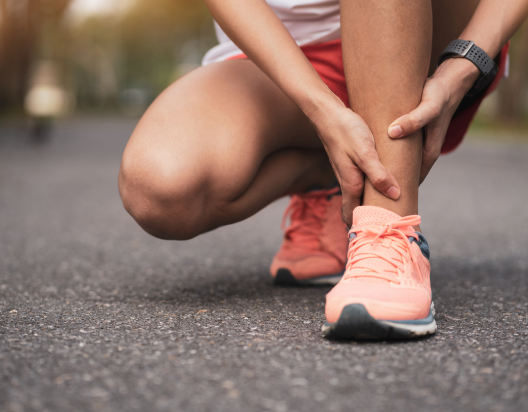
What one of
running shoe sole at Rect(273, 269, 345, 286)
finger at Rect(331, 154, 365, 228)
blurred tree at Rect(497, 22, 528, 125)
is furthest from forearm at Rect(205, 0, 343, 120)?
blurred tree at Rect(497, 22, 528, 125)

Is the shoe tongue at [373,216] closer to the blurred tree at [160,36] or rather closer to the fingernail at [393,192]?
the fingernail at [393,192]

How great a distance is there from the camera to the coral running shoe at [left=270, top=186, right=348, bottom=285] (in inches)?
66.2

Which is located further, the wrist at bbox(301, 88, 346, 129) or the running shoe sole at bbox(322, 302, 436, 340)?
the wrist at bbox(301, 88, 346, 129)

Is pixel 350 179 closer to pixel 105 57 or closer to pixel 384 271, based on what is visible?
pixel 384 271

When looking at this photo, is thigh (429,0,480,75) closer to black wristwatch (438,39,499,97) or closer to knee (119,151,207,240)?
black wristwatch (438,39,499,97)

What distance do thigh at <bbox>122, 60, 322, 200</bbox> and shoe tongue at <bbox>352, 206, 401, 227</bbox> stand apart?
0.29m

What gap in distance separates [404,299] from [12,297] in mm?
990

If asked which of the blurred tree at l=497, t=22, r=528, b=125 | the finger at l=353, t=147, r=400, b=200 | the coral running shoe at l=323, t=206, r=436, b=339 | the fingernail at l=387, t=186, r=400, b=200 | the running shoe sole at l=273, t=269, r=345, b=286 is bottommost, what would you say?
the running shoe sole at l=273, t=269, r=345, b=286

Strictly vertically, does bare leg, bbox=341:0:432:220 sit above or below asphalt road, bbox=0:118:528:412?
above

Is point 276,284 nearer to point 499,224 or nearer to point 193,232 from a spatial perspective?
point 193,232

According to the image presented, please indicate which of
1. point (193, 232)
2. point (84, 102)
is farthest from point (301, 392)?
point (84, 102)

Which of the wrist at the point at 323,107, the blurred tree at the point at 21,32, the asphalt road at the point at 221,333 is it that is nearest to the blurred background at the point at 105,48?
the blurred tree at the point at 21,32

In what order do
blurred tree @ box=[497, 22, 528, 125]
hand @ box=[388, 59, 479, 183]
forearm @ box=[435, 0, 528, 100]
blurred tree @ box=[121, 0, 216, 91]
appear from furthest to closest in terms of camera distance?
blurred tree @ box=[121, 0, 216, 91], blurred tree @ box=[497, 22, 528, 125], forearm @ box=[435, 0, 528, 100], hand @ box=[388, 59, 479, 183]

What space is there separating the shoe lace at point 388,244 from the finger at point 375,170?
0.25 ft
